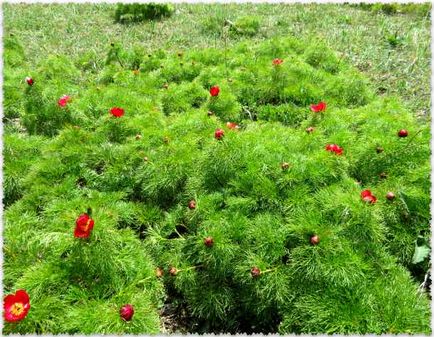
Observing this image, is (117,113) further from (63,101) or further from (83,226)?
(83,226)

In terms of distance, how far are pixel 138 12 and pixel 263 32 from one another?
3069 millimetres

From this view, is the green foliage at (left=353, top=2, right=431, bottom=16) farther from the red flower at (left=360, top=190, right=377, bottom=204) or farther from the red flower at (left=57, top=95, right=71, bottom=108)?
the red flower at (left=360, top=190, right=377, bottom=204)

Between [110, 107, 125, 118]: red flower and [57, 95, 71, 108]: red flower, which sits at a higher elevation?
[110, 107, 125, 118]: red flower

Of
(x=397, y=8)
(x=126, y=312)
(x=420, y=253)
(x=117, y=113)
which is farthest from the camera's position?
(x=397, y=8)

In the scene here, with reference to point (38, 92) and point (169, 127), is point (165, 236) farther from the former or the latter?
point (38, 92)

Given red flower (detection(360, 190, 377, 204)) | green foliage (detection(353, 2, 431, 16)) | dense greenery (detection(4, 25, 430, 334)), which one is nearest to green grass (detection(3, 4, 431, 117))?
green foliage (detection(353, 2, 431, 16))

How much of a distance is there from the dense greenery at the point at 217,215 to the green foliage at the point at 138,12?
16.2ft

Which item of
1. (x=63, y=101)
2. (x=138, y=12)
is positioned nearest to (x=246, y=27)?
(x=138, y=12)

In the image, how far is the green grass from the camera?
684 cm

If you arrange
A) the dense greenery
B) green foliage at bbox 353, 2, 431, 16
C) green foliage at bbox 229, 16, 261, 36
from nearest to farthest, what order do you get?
the dense greenery
green foliage at bbox 229, 16, 261, 36
green foliage at bbox 353, 2, 431, 16

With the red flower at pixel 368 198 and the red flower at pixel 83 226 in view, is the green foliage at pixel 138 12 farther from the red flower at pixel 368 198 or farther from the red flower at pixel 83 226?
the red flower at pixel 368 198

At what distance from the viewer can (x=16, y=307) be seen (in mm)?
2477

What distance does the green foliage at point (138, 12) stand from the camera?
9.45 meters

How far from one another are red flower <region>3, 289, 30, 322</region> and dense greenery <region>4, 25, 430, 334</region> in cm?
20
